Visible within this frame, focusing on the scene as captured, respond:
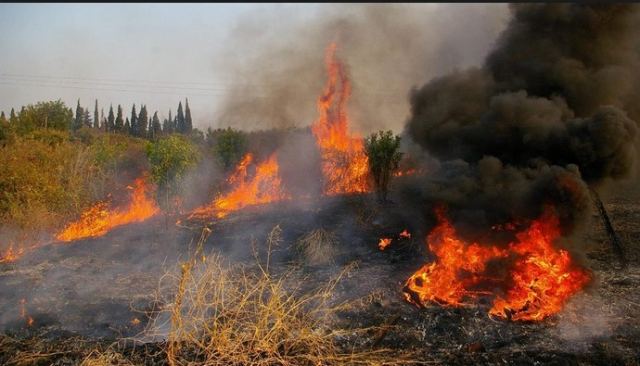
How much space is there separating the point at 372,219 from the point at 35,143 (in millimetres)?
16399

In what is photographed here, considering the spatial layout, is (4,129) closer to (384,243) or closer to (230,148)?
(230,148)

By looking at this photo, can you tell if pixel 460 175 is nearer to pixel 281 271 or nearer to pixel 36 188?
pixel 281 271

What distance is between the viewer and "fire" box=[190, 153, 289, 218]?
69.2ft

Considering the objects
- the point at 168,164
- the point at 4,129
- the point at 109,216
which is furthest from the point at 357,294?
the point at 4,129

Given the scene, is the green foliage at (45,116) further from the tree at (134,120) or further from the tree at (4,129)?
the tree at (134,120)

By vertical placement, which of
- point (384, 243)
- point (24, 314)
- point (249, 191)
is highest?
point (249, 191)

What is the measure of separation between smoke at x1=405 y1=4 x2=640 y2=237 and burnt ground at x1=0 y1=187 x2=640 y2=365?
2.04 m

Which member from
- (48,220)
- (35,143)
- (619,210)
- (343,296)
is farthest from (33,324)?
(619,210)

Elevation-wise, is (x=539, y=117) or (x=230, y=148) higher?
(x=230, y=148)

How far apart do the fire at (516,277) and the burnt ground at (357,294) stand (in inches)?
11.2

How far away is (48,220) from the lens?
17.4 meters

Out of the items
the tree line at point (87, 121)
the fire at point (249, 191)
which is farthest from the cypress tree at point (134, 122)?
the fire at point (249, 191)

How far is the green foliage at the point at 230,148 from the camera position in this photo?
29402 mm

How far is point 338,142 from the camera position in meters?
24.7
